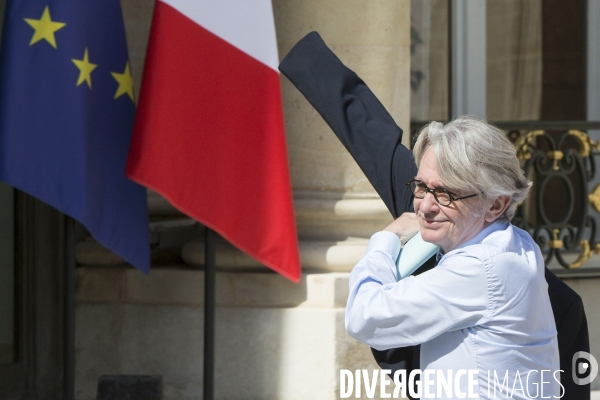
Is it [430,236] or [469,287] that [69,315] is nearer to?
[430,236]

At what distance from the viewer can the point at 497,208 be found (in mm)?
1940

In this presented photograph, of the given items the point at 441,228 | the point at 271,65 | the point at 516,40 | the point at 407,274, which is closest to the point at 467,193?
the point at 441,228

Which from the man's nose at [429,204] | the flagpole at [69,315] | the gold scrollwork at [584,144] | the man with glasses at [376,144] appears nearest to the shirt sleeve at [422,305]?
the man's nose at [429,204]

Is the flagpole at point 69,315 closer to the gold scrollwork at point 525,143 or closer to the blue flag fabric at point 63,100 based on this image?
the blue flag fabric at point 63,100

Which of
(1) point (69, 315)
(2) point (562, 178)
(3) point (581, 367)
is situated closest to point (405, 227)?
(3) point (581, 367)

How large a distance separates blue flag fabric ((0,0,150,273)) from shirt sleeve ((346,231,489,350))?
1.94 m

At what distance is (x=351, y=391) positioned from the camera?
419 centimetres

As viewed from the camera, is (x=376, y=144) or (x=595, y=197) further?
(x=595, y=197)

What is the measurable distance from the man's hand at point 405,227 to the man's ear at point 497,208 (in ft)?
0.64

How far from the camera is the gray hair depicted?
1848 mm

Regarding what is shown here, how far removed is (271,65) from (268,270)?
1086mm

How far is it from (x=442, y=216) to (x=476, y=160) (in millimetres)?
146

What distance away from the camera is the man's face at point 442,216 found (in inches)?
74.8

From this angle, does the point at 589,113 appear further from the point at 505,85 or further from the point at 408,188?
the point at 408,188
